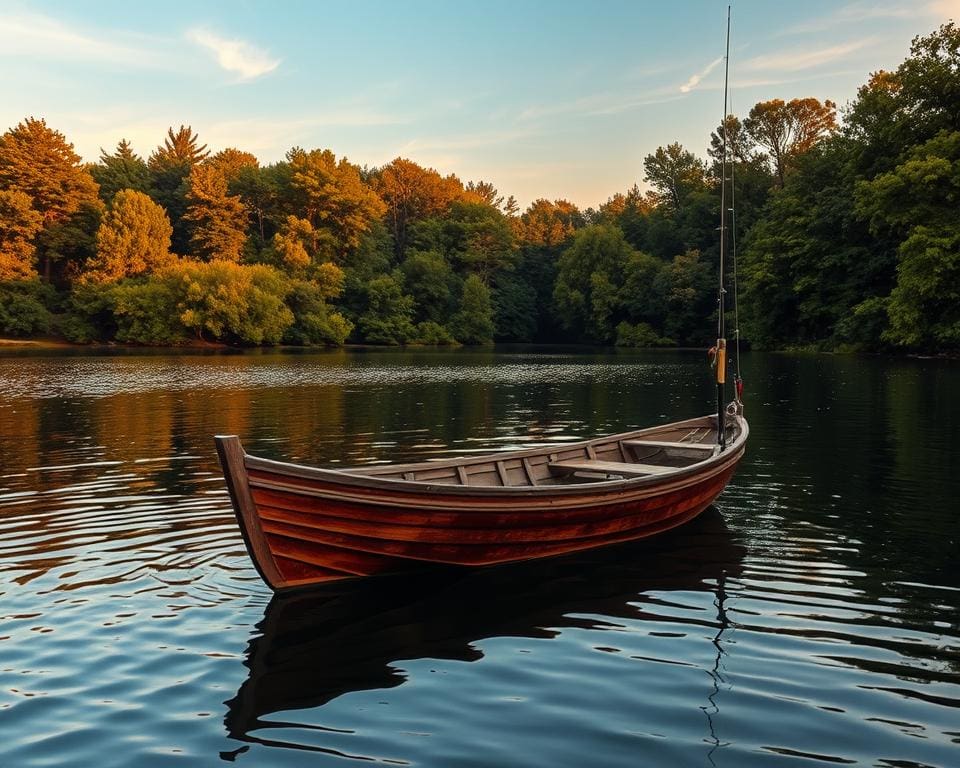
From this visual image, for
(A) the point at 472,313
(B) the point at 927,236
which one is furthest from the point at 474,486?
(A) the point at 472,313

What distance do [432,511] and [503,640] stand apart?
1.54 metres

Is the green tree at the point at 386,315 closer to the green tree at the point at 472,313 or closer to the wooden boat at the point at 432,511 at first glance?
the green tree at the point at 472,313

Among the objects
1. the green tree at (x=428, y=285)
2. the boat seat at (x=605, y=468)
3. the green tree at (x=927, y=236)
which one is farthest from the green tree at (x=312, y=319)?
the boat seat at (x=605, y=468)

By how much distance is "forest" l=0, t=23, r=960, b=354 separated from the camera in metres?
49.8

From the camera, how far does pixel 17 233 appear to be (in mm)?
75438

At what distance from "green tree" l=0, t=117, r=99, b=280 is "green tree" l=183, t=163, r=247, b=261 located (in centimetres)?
966

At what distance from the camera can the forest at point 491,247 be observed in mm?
Answer: 49781

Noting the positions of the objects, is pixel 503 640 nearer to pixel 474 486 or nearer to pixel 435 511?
pixel 435 511

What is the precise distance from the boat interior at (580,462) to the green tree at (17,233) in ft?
250

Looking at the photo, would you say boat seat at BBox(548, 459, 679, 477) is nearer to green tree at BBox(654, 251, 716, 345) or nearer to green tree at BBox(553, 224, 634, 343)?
green tree at BBox(654, 251, 716, 345)

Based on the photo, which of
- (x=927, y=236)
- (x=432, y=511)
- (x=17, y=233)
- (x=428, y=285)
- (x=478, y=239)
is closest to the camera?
(x=432, y=511)

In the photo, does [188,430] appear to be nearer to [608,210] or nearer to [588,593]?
[588,593]

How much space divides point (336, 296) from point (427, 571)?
78.4m

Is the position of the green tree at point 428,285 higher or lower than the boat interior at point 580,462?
higher
